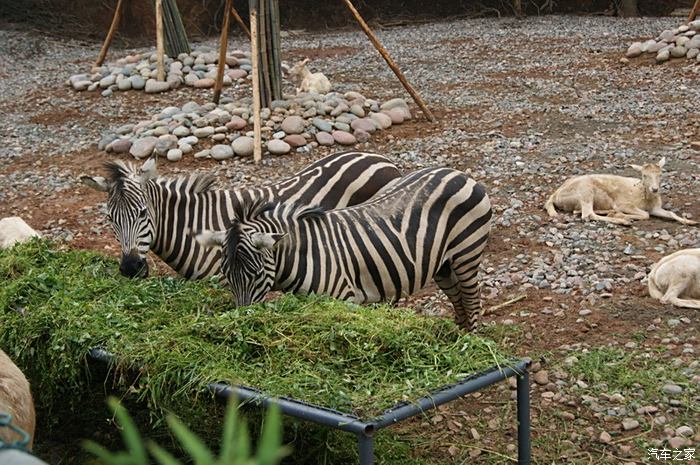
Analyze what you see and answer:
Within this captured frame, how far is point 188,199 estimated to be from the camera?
21.7 ft

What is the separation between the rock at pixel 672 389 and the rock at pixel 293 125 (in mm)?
7477

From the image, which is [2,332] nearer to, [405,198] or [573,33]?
[405,198]

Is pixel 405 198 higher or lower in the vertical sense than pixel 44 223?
higher

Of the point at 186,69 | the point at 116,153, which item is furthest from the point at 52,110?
the point at 116,153

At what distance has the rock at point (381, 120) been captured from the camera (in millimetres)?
12754

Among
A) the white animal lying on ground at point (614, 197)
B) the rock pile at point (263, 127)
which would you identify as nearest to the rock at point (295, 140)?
the rock pile at point (263, 127)

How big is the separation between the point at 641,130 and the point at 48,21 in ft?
55.1

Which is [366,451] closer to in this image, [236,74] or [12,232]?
[12,232]

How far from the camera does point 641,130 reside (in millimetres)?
12023

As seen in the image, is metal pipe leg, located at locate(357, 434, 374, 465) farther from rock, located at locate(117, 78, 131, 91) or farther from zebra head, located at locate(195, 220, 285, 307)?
rock, located at locate(117, 78, 131, 91)

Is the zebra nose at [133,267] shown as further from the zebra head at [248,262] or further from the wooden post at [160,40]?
the wooden post at [160,40]

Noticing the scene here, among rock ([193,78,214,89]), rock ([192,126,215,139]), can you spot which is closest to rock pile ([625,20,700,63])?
rock ([193,78,214,89])

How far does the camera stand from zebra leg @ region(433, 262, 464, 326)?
665 cm

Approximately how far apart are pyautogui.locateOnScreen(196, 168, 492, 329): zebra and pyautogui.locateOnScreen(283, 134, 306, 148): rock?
554 centimetres
